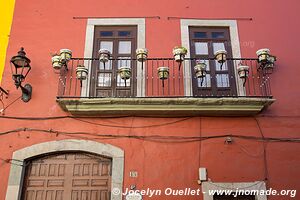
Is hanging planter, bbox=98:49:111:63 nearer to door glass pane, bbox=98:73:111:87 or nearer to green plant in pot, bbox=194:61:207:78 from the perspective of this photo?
door glass pane, bbox=98:73:111:87

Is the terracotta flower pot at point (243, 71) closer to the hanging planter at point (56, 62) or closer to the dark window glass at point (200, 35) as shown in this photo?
the dark window glass at point (200, 35)

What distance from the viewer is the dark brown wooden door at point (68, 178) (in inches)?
267

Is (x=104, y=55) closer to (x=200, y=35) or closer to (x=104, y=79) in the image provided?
(x=104, y=79)

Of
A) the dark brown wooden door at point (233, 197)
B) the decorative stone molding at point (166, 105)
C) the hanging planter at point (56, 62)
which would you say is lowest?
the dark brown wooden door at point (233, 197)

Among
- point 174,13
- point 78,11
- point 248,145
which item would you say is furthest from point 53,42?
point 248,145

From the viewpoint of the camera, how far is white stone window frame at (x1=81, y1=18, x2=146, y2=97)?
742 cm

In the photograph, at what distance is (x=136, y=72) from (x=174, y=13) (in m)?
1.76

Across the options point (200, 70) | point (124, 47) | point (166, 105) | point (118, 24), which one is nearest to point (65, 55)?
point (124, 47)

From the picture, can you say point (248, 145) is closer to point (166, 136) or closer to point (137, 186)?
point (166, 136)

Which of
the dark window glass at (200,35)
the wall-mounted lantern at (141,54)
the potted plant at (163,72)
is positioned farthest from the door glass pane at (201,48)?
the wall-mounted lantern at (141,54)

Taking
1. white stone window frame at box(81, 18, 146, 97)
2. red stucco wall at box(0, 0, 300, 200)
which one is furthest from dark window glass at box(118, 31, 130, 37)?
red stucco wall at box(0, 0, 300, 200)

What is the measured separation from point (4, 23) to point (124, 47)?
2792 millimetres

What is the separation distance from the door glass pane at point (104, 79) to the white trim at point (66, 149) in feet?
4.27

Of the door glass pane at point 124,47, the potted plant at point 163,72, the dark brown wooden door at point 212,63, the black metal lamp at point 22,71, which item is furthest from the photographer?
the door glass pane at point 124,47
